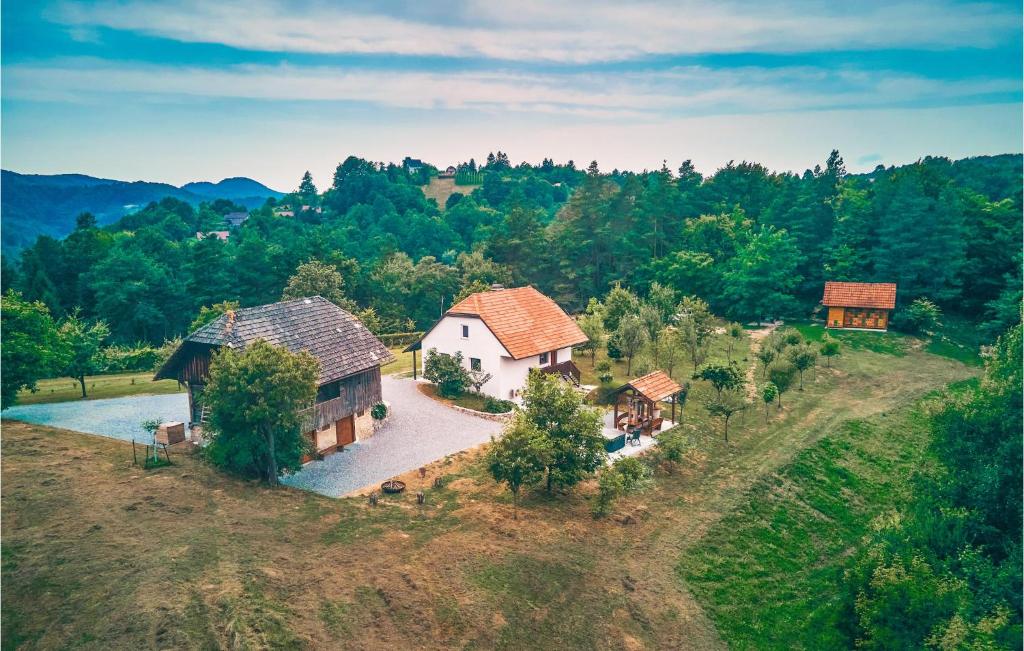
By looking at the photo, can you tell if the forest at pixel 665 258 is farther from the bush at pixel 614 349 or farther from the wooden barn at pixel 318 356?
the wooden barn at pixel 318 356

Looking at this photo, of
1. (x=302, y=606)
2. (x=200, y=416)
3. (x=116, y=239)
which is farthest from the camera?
(x=116, y=239)

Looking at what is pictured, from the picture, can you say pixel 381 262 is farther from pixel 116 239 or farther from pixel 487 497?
pixel 487 497

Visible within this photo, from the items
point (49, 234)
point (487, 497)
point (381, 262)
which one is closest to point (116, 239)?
point (49, 234)

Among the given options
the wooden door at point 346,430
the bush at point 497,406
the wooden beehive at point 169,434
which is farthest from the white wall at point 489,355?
the wooden beehive at point 169,434

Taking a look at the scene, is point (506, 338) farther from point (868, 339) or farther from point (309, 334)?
point (868, 339)

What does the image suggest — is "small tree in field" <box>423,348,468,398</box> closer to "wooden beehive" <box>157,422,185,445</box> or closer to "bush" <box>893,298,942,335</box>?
"wooden beehive" <box>157,422,185,445</box>

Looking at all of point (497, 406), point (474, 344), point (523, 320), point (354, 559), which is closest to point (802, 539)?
point (497, 406)

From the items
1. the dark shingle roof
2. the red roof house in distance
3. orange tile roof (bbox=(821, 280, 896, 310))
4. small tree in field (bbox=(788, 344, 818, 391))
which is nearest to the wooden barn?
the dark shingle roof
